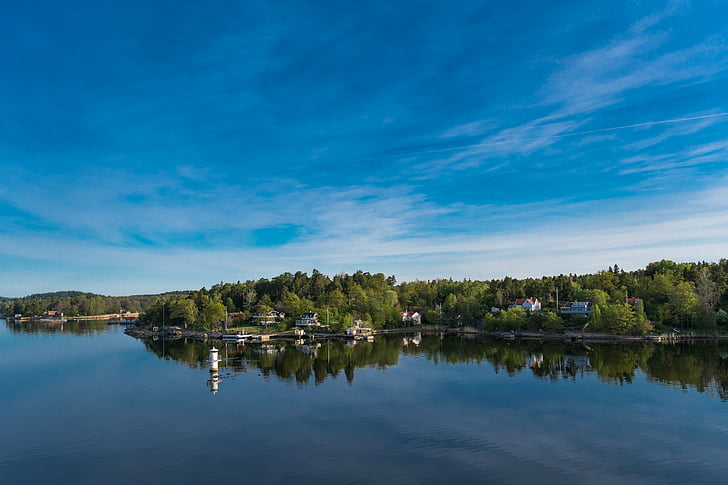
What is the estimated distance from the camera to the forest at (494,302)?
7562 centimetres

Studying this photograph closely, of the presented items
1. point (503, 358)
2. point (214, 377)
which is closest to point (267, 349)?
point (214, 377)

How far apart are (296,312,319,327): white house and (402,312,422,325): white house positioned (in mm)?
25569

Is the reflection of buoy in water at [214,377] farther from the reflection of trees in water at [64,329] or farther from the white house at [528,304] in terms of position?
the reflection of trees in water at [64,329]

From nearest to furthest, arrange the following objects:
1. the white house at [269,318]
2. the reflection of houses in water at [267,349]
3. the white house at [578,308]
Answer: the reflection of houses in water at [267,349]
the white house at [578,308]
the white house at [269,318]

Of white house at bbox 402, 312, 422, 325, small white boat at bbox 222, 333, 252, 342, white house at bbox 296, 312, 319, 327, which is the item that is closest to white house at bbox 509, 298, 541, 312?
white house at bbox 402, 312, 422, 325

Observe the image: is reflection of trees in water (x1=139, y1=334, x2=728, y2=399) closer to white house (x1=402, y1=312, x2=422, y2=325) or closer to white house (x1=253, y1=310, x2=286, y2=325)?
white house (x1=253, y1=310, x2=286, y2=325)

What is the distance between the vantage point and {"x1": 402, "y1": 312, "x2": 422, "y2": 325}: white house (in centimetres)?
10964

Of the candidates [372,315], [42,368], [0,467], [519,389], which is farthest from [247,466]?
[372,315]

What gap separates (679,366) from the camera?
45250mm

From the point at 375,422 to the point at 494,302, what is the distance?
86.9 m

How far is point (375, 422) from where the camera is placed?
90.3ft

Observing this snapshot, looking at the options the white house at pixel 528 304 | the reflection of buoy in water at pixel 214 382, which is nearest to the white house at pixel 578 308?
the white house at pixel 528 304

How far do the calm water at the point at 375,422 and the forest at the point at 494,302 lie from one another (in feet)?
90.9

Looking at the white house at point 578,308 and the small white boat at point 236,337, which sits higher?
the white house at point 578,308
